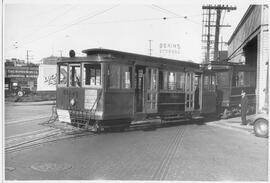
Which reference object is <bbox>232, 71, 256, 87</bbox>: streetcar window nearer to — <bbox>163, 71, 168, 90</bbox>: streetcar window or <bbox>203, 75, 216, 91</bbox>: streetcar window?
<bbox>203, 75, 216, 91</bbox>: streetcar window

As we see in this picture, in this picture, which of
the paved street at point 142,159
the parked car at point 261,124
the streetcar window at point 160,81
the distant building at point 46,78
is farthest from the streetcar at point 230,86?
the distant building at point 46,78

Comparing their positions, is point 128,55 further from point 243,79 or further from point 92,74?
point 243,79

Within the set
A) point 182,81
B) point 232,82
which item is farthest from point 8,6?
point 232,82

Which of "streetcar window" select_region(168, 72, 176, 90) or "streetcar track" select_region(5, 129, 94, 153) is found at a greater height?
"streetcar window" select_region(168, 72, 176, 90)

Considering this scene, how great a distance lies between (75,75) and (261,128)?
21.3ft

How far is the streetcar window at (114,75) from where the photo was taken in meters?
10.1

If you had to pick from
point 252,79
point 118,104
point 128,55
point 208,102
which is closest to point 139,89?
point 128,55

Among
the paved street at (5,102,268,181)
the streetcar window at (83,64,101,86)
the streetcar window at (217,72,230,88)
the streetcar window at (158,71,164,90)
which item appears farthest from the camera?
the streetcar window at (217,72,230,88)

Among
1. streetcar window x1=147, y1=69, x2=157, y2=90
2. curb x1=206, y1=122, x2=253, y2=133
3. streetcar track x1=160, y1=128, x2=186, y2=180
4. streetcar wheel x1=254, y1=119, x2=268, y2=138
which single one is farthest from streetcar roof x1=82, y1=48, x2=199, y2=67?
streetcar wheel x1=254, y1=119, x2=268, y2=138

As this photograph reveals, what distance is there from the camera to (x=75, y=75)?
10.4m

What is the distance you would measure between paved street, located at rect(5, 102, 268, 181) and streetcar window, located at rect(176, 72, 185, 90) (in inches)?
128

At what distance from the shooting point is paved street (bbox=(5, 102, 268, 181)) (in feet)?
19.9

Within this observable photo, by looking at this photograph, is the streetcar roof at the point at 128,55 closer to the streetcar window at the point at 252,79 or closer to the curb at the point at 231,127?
the curb at the point at 231,127

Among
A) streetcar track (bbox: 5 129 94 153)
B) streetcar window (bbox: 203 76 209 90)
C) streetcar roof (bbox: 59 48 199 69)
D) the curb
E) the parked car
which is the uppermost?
streetcar roof (bbox: 59 48 199 69)
